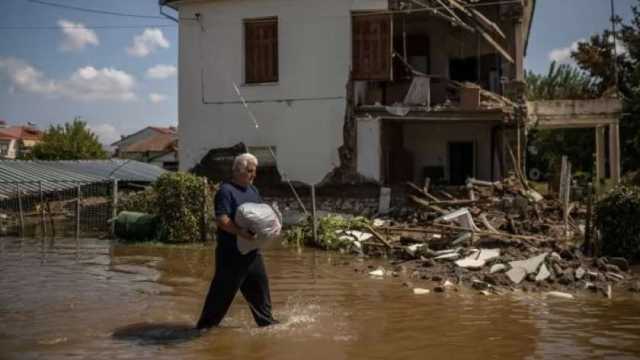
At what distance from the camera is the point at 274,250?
53.2 ft

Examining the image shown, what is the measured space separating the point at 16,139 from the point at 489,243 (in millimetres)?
67292

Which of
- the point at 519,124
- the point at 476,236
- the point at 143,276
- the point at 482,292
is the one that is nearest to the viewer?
the point at 482,292

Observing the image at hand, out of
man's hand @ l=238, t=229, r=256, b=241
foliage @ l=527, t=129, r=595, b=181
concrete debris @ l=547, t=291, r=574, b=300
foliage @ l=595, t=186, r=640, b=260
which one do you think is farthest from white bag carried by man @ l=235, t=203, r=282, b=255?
foliage @ l=527, t=129, r=595, b=181

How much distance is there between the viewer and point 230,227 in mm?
7195

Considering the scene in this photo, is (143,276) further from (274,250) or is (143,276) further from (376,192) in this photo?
(376,192)

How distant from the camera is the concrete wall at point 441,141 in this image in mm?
23672

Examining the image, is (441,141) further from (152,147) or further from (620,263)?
(152,147)

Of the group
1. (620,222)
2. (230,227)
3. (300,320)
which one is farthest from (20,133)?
(230,227)

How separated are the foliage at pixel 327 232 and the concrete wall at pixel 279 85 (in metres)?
4.63

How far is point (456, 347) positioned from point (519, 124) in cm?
1497

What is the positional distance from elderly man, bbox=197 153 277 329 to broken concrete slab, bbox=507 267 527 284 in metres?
5.33

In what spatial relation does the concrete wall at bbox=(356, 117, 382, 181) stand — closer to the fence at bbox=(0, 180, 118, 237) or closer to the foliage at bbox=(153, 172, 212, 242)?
the foliage at bbox=(153, 172, 212, 242)

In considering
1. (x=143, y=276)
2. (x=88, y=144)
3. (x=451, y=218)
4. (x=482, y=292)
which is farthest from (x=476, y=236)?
(x=88, y=144)

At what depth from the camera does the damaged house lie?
70.4 feet
